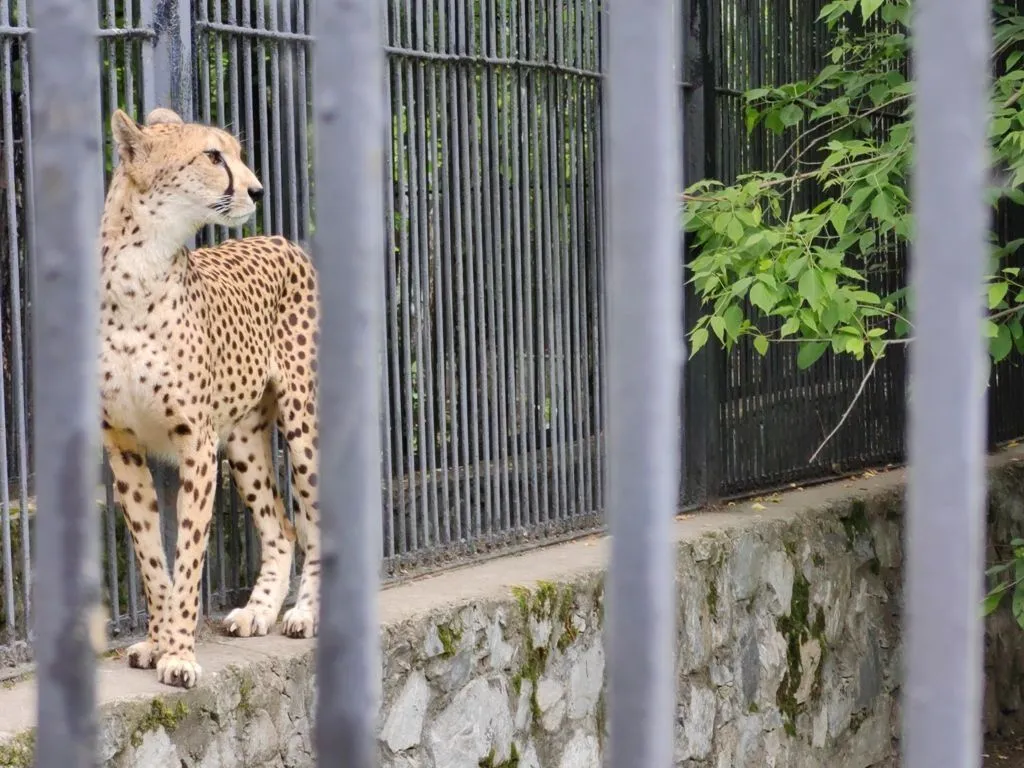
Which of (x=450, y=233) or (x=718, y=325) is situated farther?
(x=450, y=233)

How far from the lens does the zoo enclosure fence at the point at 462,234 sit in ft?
15.5

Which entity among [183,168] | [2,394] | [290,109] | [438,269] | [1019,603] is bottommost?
[1019,603]

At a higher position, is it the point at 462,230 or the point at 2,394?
the point at 462,230

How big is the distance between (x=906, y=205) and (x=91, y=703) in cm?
491

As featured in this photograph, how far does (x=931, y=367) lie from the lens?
1.10 m

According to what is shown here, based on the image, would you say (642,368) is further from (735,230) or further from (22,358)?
(735,230)

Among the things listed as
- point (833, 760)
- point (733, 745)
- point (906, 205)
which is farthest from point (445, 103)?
point (833, 760)

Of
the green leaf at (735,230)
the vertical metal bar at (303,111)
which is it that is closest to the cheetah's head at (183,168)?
the vertical metal bar at (303,111)

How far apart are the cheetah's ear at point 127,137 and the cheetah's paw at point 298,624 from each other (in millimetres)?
1556

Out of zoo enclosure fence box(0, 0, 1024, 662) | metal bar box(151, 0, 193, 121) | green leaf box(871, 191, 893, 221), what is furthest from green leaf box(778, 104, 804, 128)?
metal bar box(151, 0, 193, 121)

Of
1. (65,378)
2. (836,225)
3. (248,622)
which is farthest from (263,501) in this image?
(65,378)

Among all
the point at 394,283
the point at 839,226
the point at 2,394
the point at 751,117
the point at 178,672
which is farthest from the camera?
the point at 751,117

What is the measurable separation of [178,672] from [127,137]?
5.10ft

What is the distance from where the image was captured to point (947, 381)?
43.3 inches
